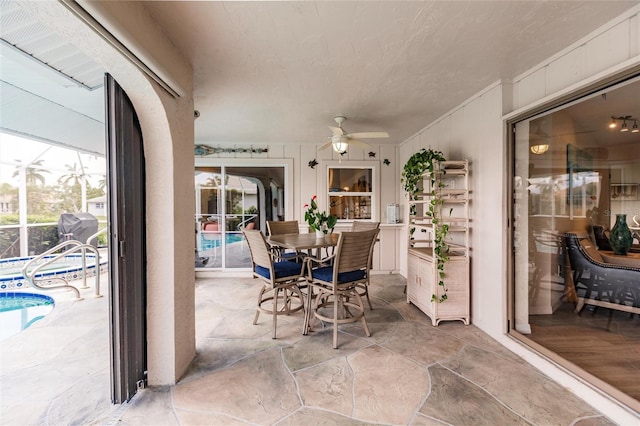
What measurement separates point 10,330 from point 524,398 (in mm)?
4717

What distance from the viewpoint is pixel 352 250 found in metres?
2.29

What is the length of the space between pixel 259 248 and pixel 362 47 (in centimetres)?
186

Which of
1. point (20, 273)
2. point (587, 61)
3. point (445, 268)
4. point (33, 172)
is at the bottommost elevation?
point (20, 273)

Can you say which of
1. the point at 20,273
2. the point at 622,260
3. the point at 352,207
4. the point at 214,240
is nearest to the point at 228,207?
the point at 214,240

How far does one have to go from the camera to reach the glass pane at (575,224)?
6.02 ft

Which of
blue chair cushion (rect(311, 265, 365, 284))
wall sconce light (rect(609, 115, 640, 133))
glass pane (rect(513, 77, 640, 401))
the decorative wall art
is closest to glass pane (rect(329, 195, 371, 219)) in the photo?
the decorative wall art

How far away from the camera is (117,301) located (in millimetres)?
1539

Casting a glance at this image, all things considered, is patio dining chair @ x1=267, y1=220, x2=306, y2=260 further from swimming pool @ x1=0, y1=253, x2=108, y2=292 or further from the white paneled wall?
the white paneled wall

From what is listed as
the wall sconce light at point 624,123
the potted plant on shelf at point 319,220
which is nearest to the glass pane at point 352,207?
the potted plant on shelf at point 319,220

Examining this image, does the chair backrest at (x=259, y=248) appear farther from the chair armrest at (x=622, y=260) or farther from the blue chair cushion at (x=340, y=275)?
the chair armrest at (x=622, y=260)

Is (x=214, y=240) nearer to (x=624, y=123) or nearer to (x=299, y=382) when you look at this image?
(x=299, y=382)

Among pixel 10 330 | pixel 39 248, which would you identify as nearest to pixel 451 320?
pixel 10 330

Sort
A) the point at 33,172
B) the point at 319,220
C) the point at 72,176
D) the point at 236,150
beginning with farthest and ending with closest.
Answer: the point at 72,176, the point at 33,172, the point at 236,150, the point at 319,220

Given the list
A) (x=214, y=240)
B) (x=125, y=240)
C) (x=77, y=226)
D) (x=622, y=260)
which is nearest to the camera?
(x=125, y=240)
